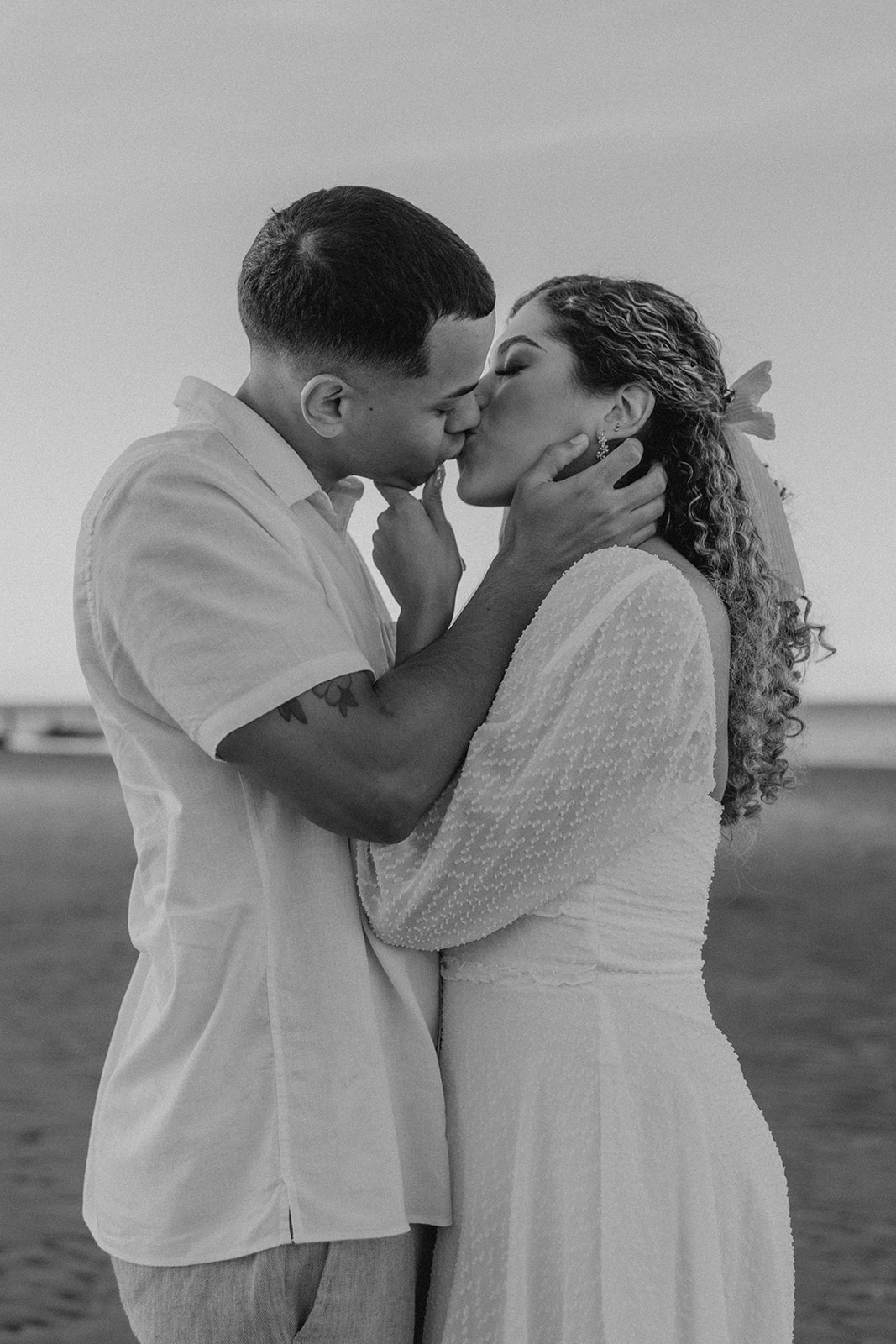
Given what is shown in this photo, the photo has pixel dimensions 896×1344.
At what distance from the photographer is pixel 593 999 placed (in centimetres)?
222

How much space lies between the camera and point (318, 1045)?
6.79 ft

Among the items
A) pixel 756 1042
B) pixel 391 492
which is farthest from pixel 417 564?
pixel 756 1042

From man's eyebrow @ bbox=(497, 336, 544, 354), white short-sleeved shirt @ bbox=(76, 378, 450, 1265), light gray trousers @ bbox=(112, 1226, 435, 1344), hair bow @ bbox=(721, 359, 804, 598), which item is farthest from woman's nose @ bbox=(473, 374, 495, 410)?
light gray trousers @ bbox=(112, 1226, 435, 1344)

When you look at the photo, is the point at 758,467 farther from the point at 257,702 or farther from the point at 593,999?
the point at 257,702

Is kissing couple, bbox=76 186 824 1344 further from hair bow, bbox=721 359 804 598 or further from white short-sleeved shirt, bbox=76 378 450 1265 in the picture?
hair bow, bbox=721 359 804 598

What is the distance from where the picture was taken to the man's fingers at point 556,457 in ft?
8.04

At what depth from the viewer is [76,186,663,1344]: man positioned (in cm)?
202

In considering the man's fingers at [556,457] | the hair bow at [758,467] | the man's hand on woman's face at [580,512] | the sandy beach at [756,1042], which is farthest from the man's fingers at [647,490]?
the sandy beach at [756,1042]

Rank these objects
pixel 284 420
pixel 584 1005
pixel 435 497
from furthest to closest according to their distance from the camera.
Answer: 1. pixel 435 497
2. pixel 284 420
3. pixel 584 1005

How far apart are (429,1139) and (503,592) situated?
31.0 inches

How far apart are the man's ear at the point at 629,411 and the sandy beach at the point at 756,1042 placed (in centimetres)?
108

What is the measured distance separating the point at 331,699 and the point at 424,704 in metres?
0.14

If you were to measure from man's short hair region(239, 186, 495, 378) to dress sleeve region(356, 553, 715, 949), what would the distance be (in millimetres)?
443

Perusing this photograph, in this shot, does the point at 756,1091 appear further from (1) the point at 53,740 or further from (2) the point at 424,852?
(1) the point at 53,740
